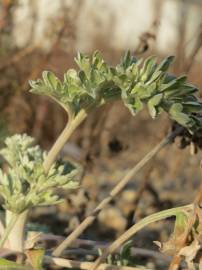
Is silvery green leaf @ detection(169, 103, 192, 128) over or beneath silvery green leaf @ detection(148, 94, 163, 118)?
beneath

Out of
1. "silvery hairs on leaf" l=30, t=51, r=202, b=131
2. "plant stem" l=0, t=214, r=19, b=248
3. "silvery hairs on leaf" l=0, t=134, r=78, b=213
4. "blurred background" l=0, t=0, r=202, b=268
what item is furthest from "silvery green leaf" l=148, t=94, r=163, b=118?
"blurred background" l=0, t=0, r=202, b=268

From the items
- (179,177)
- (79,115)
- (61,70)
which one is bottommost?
(179,177)

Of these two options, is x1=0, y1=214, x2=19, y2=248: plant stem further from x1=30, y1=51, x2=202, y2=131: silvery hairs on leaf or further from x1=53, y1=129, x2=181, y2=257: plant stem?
x1=30, y1=51, x2=202, y2=131: silvery hairs on leaf

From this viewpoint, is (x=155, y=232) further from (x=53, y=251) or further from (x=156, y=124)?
(x=156, y=124)

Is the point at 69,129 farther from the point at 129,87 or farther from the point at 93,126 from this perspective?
the point at 93,126

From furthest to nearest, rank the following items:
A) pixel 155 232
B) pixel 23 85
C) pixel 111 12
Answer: pixel 111 12, pixel 23 85, pixel 155 232

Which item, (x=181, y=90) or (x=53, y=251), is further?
(x=53, y=251)

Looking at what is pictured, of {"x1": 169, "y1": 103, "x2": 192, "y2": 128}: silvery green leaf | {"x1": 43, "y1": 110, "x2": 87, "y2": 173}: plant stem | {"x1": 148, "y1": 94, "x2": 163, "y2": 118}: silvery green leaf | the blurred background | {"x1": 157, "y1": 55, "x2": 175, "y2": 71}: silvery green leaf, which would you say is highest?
{"x1": 157, "y1": 55, "x2": 175, "y2": 71}: silvery green leaf

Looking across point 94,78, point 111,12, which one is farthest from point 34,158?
point 111,12
